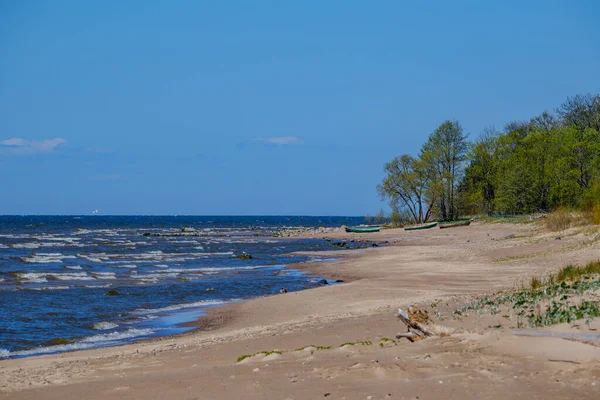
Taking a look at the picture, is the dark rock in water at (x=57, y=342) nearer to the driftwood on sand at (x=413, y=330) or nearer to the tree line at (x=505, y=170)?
the driftwood on sand at (x=413, y=330)

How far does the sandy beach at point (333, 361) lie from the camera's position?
6.37 metres

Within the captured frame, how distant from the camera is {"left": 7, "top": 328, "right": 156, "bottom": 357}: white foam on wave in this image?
1409 centimetres

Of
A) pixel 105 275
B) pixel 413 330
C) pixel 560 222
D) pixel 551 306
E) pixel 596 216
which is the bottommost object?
pixel 105 275

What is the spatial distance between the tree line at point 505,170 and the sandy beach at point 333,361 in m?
45.3

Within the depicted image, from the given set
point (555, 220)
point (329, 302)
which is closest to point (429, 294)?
point (329, 302)

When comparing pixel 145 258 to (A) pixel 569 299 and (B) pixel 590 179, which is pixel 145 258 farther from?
(B) pixel 590 179

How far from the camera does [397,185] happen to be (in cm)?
7225

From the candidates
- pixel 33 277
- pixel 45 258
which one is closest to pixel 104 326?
pixel 33 277

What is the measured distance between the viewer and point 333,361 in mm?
7879

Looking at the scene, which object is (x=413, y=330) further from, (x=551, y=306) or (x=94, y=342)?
(x=94, y=342)

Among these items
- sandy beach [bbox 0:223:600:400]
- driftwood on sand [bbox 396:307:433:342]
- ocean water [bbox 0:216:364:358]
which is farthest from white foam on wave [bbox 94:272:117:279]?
driftwood on sand [bbox 396:307:433:342]

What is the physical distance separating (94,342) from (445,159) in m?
58.2

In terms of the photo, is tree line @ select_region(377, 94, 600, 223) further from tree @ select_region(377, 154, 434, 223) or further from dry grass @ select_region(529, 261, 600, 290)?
dry grass @ select_region(529, 261, 600, 290)

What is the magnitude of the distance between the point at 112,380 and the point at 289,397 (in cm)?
352
